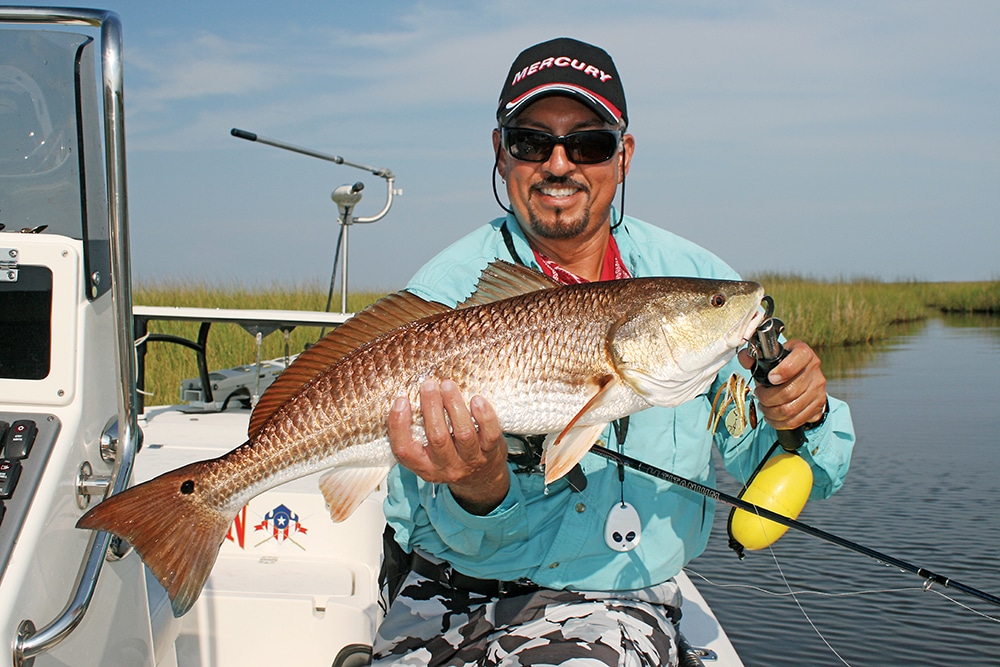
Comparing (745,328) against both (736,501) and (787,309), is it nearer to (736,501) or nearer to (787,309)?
(736,501)

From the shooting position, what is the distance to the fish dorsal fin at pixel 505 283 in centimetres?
267

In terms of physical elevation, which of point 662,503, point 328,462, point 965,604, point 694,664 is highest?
point 328,462

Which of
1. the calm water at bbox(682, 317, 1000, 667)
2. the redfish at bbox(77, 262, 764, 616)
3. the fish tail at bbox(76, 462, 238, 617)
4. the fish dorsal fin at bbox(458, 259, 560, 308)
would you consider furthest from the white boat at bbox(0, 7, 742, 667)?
the calm water at bbox(682, 317, 1000, 667)

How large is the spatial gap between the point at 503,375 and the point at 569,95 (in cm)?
133

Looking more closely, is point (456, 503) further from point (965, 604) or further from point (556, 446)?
point (965, 604)

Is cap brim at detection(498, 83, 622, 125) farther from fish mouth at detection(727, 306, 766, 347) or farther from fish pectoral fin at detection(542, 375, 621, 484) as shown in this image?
fish pectoral fin at detection(542, 375, 621, 484)

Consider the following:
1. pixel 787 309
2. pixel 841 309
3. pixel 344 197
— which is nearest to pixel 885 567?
pixel 344 197

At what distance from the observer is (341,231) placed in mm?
6738

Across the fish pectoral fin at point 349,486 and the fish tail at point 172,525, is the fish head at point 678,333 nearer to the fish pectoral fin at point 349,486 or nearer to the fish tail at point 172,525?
the fish pectoral fin at point 349,486

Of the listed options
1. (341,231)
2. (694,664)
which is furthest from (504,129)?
(341,231)

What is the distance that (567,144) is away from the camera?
329 centimetres

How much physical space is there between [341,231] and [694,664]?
4.58 meters

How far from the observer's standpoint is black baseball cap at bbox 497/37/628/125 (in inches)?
130

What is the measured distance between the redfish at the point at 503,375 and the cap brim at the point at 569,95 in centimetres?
102
